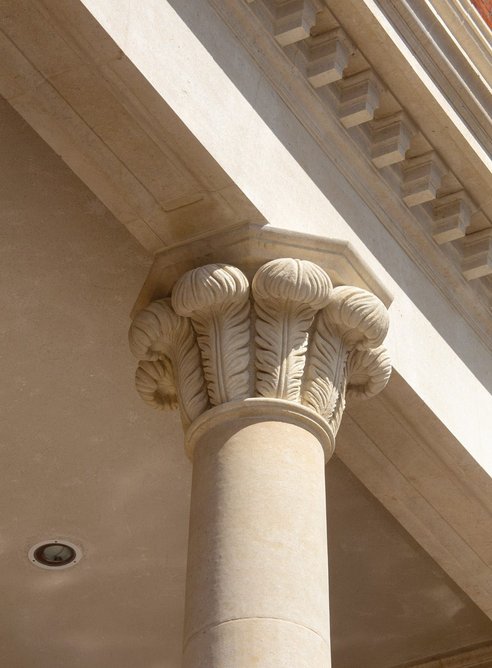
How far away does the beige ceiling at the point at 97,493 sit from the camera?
10.1 metres

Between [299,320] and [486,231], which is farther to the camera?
[486,231]

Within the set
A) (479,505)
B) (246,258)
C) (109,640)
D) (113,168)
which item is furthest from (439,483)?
(109,640)

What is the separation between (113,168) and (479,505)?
344cm

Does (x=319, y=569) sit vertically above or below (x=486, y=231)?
below

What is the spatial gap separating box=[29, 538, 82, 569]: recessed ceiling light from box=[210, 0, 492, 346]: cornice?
12.9ft

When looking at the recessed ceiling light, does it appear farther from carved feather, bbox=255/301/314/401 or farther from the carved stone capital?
carved feather, bbox=255/301/314/401

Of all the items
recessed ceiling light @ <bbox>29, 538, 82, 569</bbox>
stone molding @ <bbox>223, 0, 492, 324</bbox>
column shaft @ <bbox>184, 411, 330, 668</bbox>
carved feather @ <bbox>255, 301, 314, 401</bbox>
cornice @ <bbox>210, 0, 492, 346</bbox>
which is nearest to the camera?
column shaft @ <bbox>184, 411, 330, 668</bbox>

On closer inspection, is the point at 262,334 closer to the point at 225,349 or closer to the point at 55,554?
the point at 225,349

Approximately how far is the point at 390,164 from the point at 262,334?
2.05 m

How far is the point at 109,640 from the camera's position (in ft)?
43.6

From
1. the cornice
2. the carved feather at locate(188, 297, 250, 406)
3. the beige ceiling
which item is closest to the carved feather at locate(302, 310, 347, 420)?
the carved feather at locate(188, 297, 250, 406)

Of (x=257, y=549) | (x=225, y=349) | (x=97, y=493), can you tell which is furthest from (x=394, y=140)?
(x=97, y=493)

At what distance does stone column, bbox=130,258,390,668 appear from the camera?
719 centimetres

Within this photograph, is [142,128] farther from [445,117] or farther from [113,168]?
[445,117]
